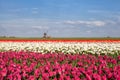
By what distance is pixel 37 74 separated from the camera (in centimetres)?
648

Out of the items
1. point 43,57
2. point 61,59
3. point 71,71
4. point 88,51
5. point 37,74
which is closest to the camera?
point 37,74

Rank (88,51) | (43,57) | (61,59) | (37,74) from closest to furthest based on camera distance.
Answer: (37,74) < (61,59) < (43,57) < (88,51)

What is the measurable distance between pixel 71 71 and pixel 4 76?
1.49 metres

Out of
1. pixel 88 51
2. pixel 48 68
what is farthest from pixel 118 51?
pixel 48 68

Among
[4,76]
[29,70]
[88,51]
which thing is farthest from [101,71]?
[88,51]

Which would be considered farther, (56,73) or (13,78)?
(56,73)

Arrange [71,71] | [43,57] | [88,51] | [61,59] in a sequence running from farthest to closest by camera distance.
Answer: [88,51], [43,57], [61,59], [71,71]

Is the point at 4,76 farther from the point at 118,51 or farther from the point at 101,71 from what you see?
the point at 118,51

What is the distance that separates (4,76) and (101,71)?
2.11 meters

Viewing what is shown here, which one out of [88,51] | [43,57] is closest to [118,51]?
[88,51]

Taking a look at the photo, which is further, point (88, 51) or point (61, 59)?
point (88, 51)

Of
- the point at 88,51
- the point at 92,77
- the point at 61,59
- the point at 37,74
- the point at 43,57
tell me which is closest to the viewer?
the point at 92,77

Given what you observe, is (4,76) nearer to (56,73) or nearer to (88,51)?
(56,73)

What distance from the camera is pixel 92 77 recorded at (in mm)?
6043
